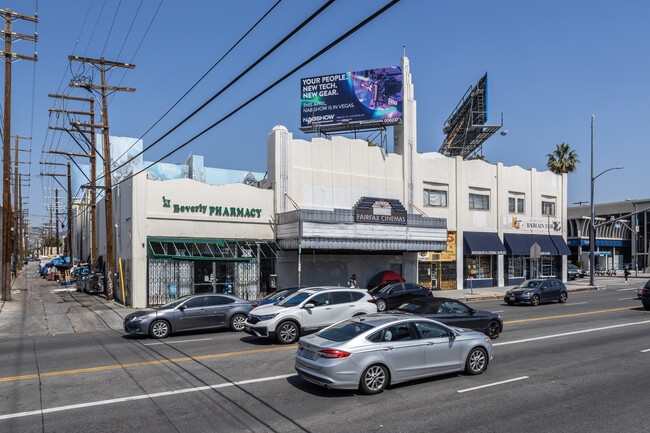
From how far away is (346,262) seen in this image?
32.5 meters

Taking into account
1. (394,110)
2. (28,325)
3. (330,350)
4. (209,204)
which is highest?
(394,110)

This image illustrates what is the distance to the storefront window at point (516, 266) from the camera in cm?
4131

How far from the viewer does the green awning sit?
86.8ft

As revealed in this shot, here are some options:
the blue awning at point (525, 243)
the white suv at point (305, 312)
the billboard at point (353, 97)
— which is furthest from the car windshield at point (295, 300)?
the blue awning at point (525, 243)

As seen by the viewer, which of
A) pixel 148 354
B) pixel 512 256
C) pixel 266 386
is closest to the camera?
pixel 266 386

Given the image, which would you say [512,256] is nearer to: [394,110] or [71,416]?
[394,110]

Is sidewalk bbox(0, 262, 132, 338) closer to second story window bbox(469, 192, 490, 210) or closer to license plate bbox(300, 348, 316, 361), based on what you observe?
license plate bbox(300, 348, 316, 361)

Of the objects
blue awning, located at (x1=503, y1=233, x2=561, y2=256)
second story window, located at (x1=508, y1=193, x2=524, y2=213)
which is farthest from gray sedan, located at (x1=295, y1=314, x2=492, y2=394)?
second story window, located at (x1=508, y1=193, x2=524, y2=213)

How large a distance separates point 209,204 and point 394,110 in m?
15.2

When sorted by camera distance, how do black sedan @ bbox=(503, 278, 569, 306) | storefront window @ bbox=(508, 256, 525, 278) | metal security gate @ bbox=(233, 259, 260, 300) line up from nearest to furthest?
1. black sedan @ bbox=(503, 278, 569, 306)
2. metal security gate @ bbox=(233, 259, 260, 300)
3. storefront window @ bbox=(508, 256, 525, 278)

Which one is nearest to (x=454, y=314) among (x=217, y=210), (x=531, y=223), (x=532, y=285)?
(x=532, y=285)

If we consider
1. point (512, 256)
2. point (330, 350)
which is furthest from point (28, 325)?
point (512, 256)

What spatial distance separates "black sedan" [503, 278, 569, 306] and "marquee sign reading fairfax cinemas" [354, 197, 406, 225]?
8224 millimetres

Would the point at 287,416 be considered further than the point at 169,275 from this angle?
No
